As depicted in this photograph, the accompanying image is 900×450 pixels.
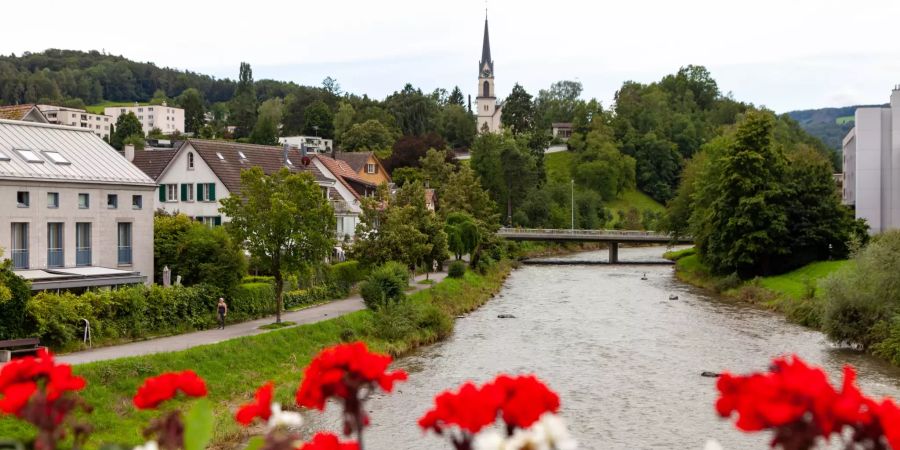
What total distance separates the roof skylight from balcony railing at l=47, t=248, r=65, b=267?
3560mm

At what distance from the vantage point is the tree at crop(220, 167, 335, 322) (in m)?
38.5

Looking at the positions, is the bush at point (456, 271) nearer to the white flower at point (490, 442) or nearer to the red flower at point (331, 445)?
the red flower at point (331, 445)

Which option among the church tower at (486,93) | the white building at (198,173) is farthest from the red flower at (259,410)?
the church tower at (486,93)

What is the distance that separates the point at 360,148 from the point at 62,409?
13220 centimetres

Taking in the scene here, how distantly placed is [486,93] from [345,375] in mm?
172979

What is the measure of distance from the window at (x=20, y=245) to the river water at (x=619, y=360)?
1418 cm

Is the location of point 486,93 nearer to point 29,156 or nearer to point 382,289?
point 382,289

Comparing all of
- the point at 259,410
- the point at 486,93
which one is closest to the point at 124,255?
the point at 259,410

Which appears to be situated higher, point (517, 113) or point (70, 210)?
point (517, 113)

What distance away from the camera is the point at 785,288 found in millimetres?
57375

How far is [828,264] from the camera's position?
60.4 m

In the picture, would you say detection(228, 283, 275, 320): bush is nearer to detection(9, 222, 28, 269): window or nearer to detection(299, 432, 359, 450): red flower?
detection(9, 222, 28, 269): window

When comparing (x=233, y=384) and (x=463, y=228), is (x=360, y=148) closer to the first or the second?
(x=463, y=228)

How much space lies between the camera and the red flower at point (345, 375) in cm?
570
